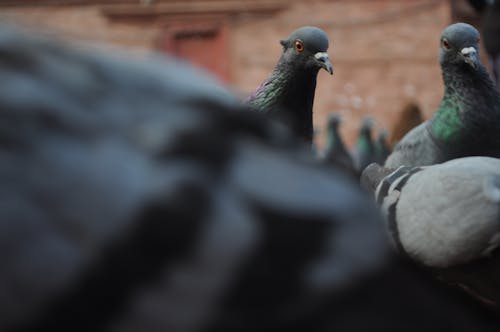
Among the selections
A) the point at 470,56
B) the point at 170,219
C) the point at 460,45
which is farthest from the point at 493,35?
the point at 170,219

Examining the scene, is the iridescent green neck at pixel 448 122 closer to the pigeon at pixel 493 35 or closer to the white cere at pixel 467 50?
the white cere at pixel 467 50

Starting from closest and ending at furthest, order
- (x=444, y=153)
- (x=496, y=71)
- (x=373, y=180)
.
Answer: (x=373, y=180) → (x=444, y=153) → (x=496, y=71)

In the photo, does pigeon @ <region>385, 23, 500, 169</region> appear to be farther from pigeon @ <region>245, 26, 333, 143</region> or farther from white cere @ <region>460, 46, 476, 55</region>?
pigeon @ <region>245, 26, 333, 143</region>

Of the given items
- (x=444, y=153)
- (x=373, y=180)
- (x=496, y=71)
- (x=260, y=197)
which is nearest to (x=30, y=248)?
(x=260, y=197)

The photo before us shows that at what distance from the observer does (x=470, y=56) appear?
4.60 m

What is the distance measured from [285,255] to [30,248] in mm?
194

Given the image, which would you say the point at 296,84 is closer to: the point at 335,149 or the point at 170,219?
the point at 170,219

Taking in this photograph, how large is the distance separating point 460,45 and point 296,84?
0.83 metres

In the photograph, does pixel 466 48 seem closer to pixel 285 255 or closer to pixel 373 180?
→ pixel 373 180

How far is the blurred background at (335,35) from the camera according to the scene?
1912 cm

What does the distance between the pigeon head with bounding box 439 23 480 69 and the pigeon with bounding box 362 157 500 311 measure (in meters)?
1.64

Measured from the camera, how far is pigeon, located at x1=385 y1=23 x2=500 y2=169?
434 centimetres

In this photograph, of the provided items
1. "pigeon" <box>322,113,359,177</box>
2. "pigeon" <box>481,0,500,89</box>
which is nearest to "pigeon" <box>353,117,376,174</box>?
"pigeon" <box>322,113,359,177</box>

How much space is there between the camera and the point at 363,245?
83 centimetres
